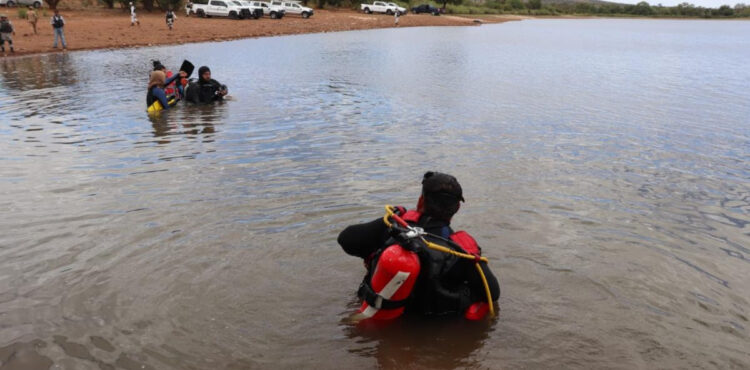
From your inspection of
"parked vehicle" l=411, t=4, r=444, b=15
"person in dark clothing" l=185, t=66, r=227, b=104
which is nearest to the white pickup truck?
"parked vehicle" l=411, t=4, r=444, b=15

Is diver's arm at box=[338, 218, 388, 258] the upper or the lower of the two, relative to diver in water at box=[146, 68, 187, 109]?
lower

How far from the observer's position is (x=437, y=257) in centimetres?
402

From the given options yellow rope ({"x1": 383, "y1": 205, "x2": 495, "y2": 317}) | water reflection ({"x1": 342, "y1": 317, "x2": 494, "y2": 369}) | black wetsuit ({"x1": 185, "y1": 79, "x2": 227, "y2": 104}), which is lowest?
water reflection ({"x1": 342, "y1": 317, "x2": 494, "y2": 369})

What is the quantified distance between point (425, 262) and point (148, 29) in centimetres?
4219

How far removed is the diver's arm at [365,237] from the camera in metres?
4.32

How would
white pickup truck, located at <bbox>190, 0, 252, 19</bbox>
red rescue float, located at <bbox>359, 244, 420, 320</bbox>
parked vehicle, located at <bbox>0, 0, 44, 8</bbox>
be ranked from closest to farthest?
1. red rescue float, located at <bbox>359, 244, 420, 320</bbox>
2. parked vehicle, located at <bbox>0, 0, 44, 8</bbox>
3. white pickup truck, located at <bbox>190, 0, 252, 19</bbox>

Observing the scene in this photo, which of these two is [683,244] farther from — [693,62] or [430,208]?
[693,62]

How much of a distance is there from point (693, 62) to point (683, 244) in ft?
82.2

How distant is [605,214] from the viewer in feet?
24.6

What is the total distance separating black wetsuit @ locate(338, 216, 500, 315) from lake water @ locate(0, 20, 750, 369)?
338mm

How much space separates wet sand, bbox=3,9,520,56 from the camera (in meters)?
32.7

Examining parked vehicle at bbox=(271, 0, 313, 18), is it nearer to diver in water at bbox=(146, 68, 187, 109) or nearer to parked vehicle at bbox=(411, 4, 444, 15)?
parked vehicle at bbox=(411, 4, 444, 15)

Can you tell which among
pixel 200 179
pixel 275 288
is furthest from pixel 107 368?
pixel 200 179

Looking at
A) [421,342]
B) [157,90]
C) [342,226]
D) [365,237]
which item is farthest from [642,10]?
[365,237]
